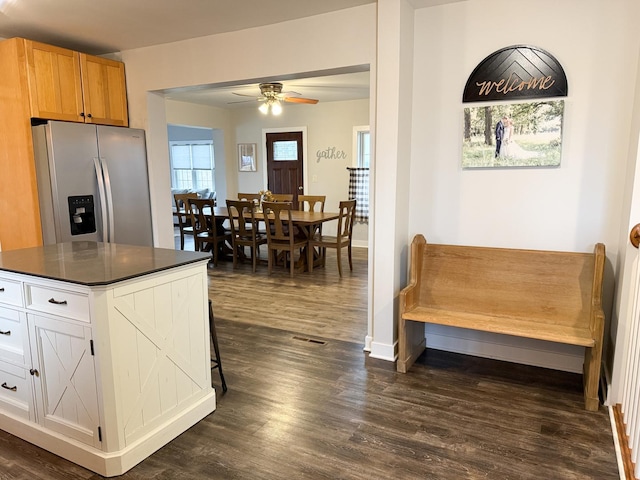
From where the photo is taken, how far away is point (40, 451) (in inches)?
82.3

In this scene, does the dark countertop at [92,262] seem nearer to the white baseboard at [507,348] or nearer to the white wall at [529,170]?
the white wall at [529,170]

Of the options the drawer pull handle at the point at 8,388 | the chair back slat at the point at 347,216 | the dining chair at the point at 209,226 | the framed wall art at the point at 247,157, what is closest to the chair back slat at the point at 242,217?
the dining chair at the point at 209,226

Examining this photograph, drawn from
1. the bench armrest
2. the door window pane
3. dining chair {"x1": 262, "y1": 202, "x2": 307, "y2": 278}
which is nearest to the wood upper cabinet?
dining chair {"x1": 262, "y1": 202, "x2": 307, "y2": 278}

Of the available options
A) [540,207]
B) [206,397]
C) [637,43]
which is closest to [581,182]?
[540,207]

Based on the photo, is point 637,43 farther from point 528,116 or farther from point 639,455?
point 639,455

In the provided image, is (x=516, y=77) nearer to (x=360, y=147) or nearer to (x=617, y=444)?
(x=617, y=444)

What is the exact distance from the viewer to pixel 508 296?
2.83 m

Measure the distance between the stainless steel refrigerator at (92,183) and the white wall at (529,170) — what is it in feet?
8.22

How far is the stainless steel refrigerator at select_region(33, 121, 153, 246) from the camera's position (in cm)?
346

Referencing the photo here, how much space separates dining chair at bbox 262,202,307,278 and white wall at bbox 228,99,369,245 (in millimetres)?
2233

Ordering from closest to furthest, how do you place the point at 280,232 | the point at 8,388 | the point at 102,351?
the point at 102,351
the point at 8,388
the point at 280,232

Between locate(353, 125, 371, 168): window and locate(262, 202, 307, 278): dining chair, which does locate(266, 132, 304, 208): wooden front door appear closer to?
locate(353, 125, 371, 168): window

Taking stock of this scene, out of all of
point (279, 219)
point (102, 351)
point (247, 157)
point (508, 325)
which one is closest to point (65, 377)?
point (102, 351)

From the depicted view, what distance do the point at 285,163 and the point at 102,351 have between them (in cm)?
661
